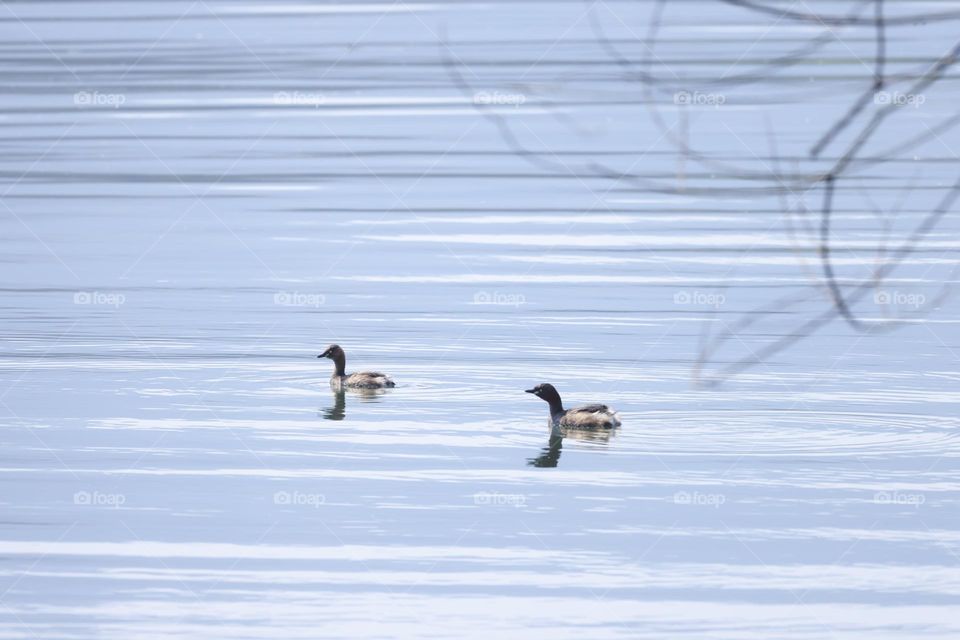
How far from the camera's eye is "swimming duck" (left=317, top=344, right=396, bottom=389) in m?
12.9

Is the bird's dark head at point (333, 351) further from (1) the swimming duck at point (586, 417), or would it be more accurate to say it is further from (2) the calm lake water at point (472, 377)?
(1) the swimming duck at point (586, 417)

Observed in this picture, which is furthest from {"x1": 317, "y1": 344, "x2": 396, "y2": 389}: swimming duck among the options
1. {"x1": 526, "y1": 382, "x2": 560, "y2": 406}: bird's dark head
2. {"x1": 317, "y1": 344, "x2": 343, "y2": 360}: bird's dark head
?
{"x1": 526, "y1": 382, "x2": 560, "y2": 406}: bird's dark head

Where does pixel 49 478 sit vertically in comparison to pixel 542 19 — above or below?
below

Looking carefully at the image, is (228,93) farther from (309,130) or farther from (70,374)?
(70,374)

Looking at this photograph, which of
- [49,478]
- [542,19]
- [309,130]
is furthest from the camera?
[542,19]

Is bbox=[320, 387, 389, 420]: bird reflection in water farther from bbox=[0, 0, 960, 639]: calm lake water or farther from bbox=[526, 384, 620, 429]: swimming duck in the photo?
bbox=[526, 384, 620, 429]: swimming duck

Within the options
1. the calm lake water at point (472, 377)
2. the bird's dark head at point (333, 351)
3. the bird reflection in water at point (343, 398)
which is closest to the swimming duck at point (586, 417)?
the calm lake water at point (472, 377)

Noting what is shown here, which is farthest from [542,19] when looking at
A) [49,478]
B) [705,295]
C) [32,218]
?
[49,478]

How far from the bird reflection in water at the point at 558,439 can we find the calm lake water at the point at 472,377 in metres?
0.04

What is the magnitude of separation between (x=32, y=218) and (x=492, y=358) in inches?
364

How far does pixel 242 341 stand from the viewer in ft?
48.6

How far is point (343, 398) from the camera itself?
1296 cm

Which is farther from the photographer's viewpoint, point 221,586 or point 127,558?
point 127,558

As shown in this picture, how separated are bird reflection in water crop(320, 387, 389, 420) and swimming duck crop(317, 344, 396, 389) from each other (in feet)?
0.11
